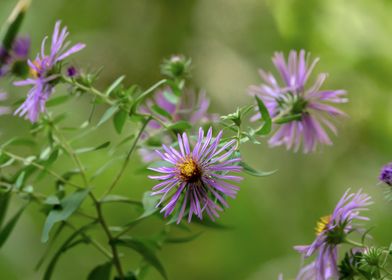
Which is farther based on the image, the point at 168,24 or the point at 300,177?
the point at 168,24

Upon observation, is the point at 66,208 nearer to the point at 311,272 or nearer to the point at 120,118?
the point at 120,118

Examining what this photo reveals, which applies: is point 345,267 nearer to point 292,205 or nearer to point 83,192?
point 83,192

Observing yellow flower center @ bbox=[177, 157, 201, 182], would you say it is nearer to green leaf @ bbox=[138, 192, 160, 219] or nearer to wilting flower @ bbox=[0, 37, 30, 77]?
green leaf @ bbox=[138, 192, 160, 219]

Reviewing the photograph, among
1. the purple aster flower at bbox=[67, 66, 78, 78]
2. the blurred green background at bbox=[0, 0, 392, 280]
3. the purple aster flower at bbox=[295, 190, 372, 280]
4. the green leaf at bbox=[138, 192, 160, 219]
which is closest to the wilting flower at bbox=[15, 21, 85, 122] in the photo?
the purple aster flower at bbox=[67, 66, 78, 78]

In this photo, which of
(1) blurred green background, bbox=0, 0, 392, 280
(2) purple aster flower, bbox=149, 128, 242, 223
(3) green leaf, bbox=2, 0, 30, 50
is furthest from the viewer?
(1) blurred green background, bbox=0, 0, 392, 280

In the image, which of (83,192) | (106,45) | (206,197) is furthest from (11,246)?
(206,197)

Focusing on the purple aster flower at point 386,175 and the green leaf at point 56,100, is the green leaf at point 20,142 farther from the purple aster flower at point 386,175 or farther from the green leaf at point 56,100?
the purple aster flower at point 386,175
